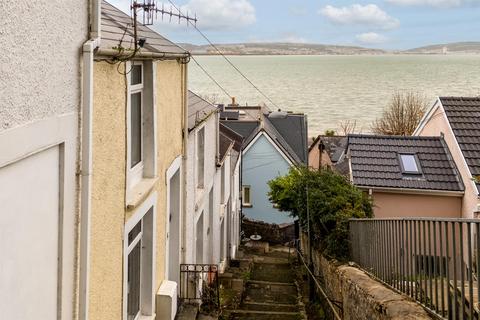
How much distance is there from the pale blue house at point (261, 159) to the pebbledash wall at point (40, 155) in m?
26.1

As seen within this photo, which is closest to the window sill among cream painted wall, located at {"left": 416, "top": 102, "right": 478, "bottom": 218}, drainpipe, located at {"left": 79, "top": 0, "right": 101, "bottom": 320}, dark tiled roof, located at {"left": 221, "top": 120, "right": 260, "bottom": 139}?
drainpipe, located at {"left": 79, "top": 0, "right": 101, "bottom": 320}

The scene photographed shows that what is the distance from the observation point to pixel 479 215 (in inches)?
556

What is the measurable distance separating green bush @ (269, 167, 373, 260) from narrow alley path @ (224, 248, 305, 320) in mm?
1876

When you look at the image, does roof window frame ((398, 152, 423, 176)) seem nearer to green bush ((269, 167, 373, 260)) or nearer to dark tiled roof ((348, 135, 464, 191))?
dark tiled roof ((348, 135, 464, 191))

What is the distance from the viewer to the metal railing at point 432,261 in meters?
5.10

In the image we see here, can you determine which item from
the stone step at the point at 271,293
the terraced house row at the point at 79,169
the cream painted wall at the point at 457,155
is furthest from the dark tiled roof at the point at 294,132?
the terraced house row at the point at 79,169

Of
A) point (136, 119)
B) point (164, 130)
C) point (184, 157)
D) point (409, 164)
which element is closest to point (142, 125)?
point (136, 119)

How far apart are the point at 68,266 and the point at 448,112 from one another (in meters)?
16.3

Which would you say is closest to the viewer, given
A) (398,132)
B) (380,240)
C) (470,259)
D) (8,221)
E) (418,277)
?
(8,221)

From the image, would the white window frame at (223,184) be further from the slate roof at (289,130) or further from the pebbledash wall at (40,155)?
the slate roof at (289,130)

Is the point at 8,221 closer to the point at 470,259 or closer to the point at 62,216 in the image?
the point at 62,216

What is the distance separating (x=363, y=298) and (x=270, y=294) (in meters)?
8.08

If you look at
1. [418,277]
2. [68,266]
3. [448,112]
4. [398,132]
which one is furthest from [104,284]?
[398,132]

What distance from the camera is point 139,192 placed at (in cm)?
562
